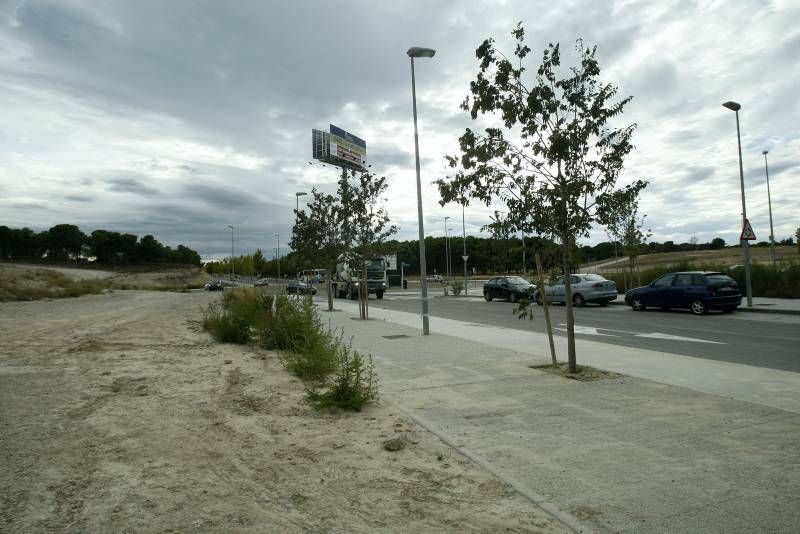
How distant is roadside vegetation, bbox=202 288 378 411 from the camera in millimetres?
6191

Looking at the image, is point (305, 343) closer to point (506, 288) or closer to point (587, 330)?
point (587, 330)

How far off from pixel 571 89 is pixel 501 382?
4110mm

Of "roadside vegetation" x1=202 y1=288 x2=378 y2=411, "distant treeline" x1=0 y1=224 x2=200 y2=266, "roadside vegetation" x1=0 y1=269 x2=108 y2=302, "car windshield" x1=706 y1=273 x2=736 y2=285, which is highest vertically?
"distant treeline" x1=0 y1=224 x2=200 y2=266

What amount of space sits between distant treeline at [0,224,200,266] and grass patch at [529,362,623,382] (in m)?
120

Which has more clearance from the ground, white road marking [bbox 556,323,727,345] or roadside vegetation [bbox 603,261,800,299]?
roadside vegetation [bbox 603,261,800,299]

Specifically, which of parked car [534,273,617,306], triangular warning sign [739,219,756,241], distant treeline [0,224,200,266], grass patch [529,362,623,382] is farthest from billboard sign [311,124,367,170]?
distant treeline [0,224,200,266]

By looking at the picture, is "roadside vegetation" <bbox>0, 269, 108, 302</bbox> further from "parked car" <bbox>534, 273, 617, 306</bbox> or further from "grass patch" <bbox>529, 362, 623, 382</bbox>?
"grass patch" <bbox>529, 362, 623, 382</bbox>

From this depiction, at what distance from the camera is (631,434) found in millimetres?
4922

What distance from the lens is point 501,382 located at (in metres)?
7.37

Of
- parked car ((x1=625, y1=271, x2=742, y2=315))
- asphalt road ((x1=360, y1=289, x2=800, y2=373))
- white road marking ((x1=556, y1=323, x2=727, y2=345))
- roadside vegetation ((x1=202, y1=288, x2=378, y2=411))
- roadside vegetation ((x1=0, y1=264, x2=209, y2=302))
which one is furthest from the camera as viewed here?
roadside vegetation ((x1=0, y1=264, x2=209, y2=302))

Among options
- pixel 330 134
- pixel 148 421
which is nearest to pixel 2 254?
pixel 330 134

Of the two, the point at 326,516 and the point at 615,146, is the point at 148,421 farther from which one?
the point at 615,146

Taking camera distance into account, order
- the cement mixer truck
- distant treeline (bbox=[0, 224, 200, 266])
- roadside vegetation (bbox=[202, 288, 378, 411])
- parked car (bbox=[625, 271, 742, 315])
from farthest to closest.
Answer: distant treeline (bbox=[0, 224, 200, 266])
the cement mixer truck
parked car (bbox=[625, 271, 742, 315])
roadside vegetation (bbox=[202, 288, 378, 411])

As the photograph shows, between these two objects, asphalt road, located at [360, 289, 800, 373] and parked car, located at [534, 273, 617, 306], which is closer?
asphalt road, located at [360, 289, 800, 373]
